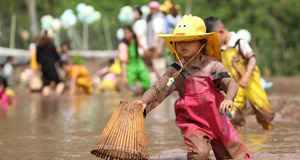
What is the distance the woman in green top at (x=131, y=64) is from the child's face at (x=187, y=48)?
28.6 feet

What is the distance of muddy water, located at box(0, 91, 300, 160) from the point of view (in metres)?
5.43

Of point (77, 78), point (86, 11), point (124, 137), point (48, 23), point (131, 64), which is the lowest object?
point (77, 78)

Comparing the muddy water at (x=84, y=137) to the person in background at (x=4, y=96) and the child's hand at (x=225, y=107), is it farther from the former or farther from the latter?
the person in background at (x=4, y=96)

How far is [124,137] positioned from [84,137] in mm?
2398

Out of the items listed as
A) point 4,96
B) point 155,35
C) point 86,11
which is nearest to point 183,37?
point 4,96

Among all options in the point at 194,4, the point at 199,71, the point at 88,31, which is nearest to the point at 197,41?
the point at 199,71

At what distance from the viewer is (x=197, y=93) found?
4.84 m

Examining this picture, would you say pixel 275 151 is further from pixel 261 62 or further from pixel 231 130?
Result: pixel 261 62

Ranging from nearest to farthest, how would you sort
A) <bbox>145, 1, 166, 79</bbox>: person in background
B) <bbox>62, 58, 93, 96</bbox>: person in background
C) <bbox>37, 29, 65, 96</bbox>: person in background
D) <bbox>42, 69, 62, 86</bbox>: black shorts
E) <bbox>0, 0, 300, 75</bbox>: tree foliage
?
<bbox>145, 1, 166, 79</bbox>: person in background, <bbox>37, 29, 65, 96</bbox>: person in background, <bbox>42, 69, 62, 86</bbox>: black shorts, <bbox>62, 58, 93, 96</bbox>: person in background, <bbox>0, 0, 300, 75</bbox>: tree foliage

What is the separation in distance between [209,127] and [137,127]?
2.09 feet

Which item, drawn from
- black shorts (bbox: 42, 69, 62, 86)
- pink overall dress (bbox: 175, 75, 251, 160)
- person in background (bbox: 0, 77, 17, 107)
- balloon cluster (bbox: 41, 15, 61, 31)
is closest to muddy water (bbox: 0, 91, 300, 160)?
pink overall dress (bbox: 175, 75, 251, 160)

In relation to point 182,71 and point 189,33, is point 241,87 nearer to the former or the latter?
point 182,71

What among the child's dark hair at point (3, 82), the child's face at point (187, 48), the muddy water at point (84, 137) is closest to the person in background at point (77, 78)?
the child's dark hair at point (3, 82)

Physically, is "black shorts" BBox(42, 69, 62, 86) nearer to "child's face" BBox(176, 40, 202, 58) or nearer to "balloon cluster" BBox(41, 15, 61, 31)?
"balloon cluster" BBox(41, 15, 61, 31)
